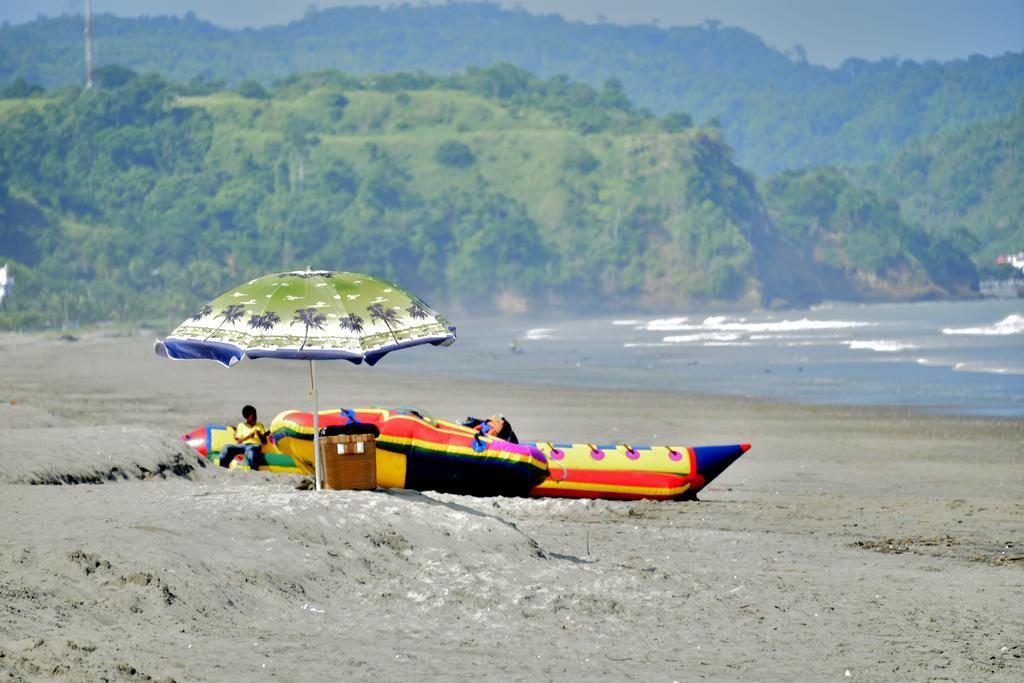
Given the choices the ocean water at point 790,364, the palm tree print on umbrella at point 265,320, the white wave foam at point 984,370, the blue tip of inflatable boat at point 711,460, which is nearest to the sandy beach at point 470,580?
the blue tip of inflatable boat at point 711,460

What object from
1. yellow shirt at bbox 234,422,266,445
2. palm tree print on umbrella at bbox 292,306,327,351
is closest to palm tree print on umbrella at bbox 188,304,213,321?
palm tree print on umbrella at bbox 292,306,327,351

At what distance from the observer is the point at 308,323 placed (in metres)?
11.5

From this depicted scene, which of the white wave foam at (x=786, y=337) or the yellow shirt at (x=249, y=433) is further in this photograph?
the white wave foam at (x=786, y=337)

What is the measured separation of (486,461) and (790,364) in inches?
1209

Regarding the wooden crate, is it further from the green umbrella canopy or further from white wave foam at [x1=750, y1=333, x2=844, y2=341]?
white wave foam at [x1=750, y1=333, x2=844, y2=341]

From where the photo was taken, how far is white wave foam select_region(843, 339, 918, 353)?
5174 centimetres

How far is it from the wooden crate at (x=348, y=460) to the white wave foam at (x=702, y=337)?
51362 mm

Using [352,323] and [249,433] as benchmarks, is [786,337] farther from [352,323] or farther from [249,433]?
[352,323]

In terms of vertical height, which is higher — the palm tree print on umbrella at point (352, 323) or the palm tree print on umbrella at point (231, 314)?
the palm tree print on umbrella at point (231, 314)

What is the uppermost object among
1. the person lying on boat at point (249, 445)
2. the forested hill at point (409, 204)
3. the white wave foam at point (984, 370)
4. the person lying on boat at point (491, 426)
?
the forested hill at point (409, 204)

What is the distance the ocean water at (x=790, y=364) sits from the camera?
3219cm

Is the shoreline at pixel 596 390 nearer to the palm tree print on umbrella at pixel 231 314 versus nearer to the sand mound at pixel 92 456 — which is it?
the sand mound at pixel 92 456

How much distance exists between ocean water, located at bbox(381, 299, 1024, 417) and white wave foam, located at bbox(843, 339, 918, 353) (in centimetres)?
4

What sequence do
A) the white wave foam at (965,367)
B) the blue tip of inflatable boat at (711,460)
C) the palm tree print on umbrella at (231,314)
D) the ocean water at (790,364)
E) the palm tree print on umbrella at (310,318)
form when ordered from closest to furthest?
the palm tree print on umbrella at (310,318)
the palm tree print on umbrella at (231,314)
the blue tip of inflatable boat at (711,460)
the ocean water at (790,364)
the white wave foam at (965,367)
